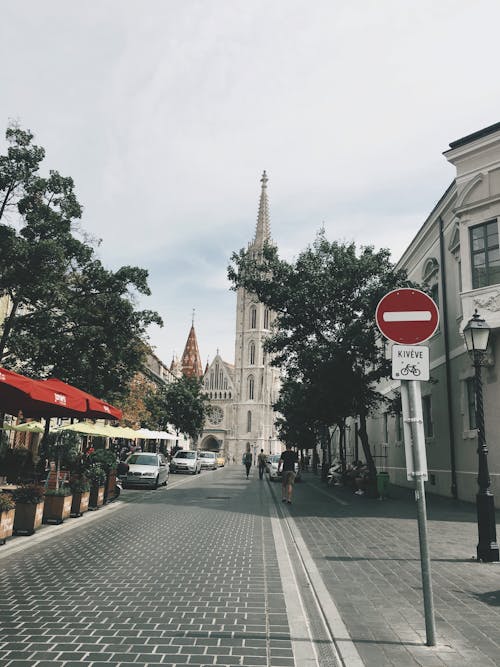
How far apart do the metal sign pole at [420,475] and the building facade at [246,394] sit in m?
95.0

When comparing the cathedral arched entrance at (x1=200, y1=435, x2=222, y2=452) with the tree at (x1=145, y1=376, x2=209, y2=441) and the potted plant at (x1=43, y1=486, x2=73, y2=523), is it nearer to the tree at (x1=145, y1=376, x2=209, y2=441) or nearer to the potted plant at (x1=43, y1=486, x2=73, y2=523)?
the tree at (x1=145, y1=376, x2=209, y2=441)

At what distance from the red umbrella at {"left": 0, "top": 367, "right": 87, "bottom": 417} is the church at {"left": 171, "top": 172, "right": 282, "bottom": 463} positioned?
88.1 m

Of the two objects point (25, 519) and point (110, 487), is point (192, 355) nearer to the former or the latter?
point (110, 487)

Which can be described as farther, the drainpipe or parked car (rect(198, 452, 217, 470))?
parked car (rect(198, 452, 217, 470))

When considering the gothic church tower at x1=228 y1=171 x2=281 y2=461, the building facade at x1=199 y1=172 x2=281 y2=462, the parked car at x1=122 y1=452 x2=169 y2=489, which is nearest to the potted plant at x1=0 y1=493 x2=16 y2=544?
the parked car at x1=122 y1=452 x2=169 y2=489

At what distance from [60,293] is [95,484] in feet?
21.6

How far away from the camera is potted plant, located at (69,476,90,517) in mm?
13023

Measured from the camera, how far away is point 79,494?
43.0 ft

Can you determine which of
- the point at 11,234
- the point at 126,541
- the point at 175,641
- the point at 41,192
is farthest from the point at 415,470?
the point at 41,192

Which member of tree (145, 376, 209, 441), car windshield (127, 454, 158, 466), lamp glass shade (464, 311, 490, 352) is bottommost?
car windshield (127, 454, 158, 466)

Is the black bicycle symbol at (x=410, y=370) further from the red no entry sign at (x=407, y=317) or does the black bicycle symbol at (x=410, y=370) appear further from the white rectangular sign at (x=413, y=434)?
the red no entry sign at (x=407, y=317)

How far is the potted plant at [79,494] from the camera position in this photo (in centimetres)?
1302

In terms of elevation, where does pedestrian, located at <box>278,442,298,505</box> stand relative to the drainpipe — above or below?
below

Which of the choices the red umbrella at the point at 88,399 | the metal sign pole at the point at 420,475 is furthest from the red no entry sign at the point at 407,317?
the red umbrella at the point at 88,399
